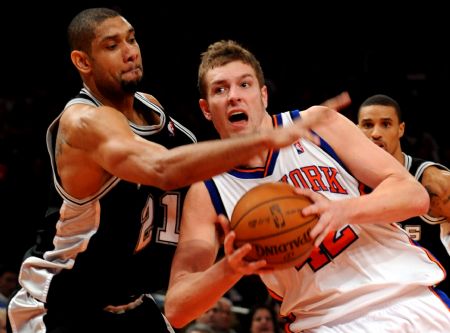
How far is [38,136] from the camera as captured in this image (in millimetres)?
11297

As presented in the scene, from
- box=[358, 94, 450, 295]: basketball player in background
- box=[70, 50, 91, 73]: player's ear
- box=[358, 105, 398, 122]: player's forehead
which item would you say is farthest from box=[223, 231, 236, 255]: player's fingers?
box=[358, 105, 398, 122]: player's forehead

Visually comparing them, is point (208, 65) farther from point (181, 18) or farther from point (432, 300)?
point (181, 18)

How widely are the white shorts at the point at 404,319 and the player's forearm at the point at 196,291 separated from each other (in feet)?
1.82

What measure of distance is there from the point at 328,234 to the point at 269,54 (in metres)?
9.72

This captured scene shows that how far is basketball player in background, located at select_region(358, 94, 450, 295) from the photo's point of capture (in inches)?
208

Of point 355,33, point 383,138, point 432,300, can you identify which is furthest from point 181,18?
point 432,300

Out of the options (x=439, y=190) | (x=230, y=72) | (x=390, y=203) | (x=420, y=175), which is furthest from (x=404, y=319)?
(x=420, y=175)

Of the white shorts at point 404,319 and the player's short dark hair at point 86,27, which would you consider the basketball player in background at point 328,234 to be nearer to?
the white shorts at point 404,319

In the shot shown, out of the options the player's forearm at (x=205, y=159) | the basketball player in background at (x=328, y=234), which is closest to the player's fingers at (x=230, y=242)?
the basketball player in background at (x=328, y=234)

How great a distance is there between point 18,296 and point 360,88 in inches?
340

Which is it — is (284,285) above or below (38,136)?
above

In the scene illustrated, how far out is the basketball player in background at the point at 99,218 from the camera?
12.2ft

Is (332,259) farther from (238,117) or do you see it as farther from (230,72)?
(230,72)

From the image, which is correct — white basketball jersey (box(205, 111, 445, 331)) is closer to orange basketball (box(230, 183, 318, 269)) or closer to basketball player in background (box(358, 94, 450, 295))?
orange basketball (box(230, 183, 318, 269))
